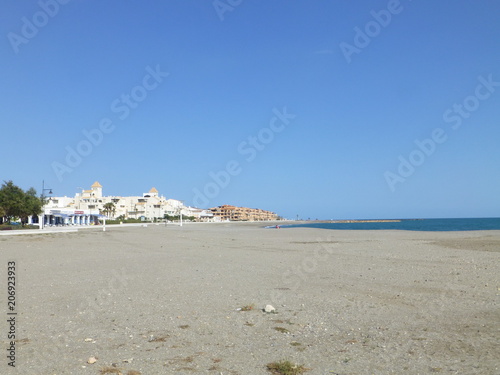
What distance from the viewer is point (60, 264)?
1731 cm

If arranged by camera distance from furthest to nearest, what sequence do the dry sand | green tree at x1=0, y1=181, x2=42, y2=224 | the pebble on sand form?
1. green tree at x1=0, y1=181, x2=42, y2=224
2. the pebble on sand
3. the dry sand

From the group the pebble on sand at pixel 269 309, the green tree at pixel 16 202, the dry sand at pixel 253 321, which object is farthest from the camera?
the green tree at pixel 16 202

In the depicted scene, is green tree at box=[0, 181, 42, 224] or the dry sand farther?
green tree at box=[0, 181, 42, 224]

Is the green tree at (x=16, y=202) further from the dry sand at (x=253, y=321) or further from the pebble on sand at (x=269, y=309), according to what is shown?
the pebble on sand at (x=269, y=309)

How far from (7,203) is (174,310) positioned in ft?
196

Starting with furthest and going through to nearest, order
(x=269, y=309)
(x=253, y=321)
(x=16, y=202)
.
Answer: (x=16, y=202)
(x=269, y=309)
(x=253, y=321)

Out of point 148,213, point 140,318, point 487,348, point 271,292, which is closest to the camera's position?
point 487,348

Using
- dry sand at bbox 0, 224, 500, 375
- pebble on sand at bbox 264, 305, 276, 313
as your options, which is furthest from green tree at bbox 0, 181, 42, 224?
pebble on sand at bbox 264, 305, 276, 313

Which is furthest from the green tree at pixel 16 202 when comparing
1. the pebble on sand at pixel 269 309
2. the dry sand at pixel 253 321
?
the pebble on sand at pixel 269 309

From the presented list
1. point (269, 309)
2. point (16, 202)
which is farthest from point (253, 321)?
point (16, 202)

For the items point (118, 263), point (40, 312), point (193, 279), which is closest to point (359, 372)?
point (40, 312)

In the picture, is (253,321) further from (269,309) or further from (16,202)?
(16,202)

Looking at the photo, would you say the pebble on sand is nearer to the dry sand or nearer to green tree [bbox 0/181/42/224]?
the dry sand

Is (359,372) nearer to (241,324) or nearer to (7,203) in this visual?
(241,324)
